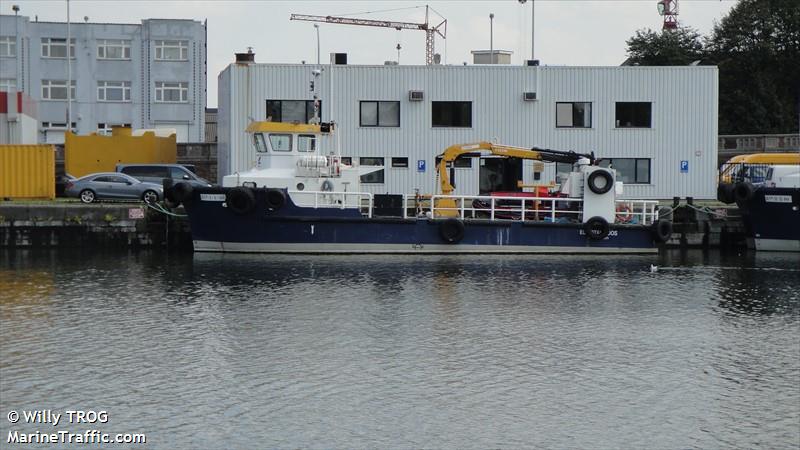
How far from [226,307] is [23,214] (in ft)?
44.3

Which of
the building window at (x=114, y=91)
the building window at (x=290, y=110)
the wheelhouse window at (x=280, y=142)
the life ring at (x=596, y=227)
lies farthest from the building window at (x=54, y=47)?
the life ring at (x=596, y=227)

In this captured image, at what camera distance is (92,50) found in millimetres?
68688

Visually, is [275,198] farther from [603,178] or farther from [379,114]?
[379,114]

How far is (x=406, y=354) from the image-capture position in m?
19.8

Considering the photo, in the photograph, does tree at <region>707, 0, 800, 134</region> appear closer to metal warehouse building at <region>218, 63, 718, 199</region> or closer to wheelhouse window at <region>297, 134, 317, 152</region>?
metal warehouse building at <region>218, 63, 718, 199</region>

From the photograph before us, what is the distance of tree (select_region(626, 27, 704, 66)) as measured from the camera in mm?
74688

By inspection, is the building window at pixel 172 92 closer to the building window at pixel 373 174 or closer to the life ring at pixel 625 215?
the building window at pixel 373 174

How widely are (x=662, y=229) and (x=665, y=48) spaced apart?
147 ft

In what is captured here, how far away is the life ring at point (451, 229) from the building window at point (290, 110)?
1074 cm

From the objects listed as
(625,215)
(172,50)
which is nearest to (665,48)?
(172,50)

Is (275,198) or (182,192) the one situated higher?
(182,192)

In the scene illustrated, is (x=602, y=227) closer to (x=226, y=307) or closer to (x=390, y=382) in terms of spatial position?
(x=226, y=307)

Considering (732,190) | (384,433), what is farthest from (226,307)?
(732,190)

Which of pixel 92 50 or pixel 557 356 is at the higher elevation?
pixel 92 50
